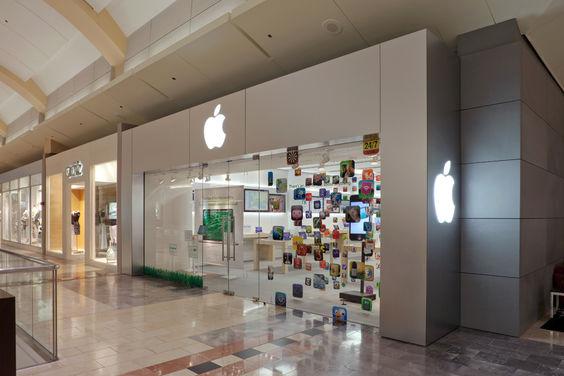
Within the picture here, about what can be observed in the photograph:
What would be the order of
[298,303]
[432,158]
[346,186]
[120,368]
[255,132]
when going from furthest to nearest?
[255,132] < [298,303] < [346,186] < [432,158] < [120,368]

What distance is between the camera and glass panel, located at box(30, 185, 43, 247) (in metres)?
16.8

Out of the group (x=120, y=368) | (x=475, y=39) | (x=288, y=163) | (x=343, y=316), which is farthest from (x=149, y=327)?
(x=475, y=39)

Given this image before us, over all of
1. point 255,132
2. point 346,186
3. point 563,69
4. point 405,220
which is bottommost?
point 405,220

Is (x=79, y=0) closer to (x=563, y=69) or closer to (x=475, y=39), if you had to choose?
(x=475, y=39)

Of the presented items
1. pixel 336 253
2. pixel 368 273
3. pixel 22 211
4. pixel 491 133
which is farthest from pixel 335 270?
pixel 22 211

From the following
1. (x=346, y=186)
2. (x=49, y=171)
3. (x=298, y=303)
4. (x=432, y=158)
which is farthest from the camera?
(x=49, y=171)

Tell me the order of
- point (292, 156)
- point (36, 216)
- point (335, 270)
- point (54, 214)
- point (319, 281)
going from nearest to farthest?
point (335, 270) → point (319, 281) → point (292, 156) → point (54, 214) → point (36, 216)

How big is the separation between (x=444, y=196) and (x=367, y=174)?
1.00 meters

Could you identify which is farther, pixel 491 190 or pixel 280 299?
pixel 280 299

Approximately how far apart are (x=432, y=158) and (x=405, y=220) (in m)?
0.77

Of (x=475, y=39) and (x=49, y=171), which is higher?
(x=475, y=39)

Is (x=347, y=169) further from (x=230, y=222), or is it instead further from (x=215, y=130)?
(x=215, y=130)

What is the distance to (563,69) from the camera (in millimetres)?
6332

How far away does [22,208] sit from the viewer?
62.1ft
